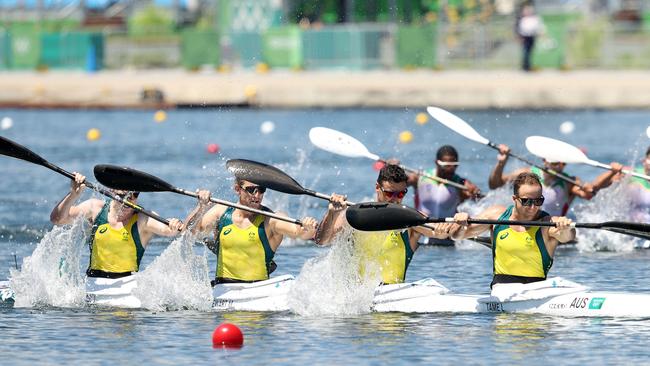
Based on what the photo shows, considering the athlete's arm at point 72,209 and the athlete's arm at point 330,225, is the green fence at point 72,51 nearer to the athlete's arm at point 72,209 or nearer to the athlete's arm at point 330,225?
the athlete's arm at point 72,209

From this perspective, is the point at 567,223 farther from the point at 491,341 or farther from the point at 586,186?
the point at 586,186

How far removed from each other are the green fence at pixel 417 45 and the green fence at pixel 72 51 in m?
9.80

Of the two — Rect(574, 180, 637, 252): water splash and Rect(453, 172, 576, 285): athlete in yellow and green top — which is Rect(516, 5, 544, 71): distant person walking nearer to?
Rect(574, 180, 637, 252): water splash

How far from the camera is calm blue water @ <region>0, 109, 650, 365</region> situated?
40.3 ft

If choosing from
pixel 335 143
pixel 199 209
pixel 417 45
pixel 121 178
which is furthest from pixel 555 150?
pixel 417 45

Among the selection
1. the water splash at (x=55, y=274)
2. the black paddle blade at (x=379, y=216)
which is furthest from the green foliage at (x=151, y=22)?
the black paddle blade at (x=379, y=216)

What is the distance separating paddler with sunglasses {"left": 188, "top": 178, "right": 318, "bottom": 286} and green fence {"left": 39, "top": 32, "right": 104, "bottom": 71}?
1308 inches

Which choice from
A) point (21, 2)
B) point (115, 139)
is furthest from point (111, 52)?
point (21, 2)

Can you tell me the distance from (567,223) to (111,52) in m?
36.1

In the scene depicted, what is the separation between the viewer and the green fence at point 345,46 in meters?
43.2

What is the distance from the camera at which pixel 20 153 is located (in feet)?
49.1

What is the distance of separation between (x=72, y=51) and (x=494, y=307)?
35.7 meters

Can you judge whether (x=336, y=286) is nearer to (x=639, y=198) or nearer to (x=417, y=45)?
(x=639, y=198)

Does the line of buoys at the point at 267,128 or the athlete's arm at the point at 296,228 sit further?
the line of buoys at the point at 267,128
